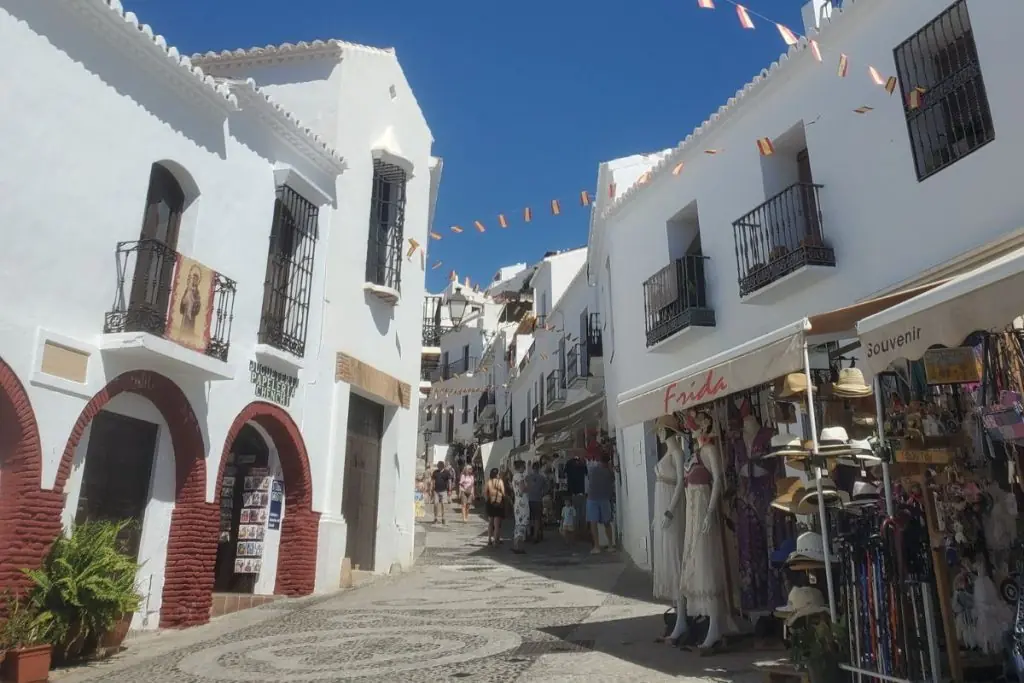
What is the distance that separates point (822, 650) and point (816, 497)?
116cm

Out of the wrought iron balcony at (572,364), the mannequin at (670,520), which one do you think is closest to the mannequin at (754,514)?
the mannequin at (670,520)

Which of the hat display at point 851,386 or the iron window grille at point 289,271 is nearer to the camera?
the hat display at point 851,386

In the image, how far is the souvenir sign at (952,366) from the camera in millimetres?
4922

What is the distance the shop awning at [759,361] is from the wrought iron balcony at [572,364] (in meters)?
13.8

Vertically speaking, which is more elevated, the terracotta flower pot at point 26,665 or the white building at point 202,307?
the white building at point 202,307

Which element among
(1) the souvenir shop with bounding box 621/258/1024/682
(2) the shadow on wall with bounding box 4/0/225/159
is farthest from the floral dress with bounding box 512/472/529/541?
(2) the shadow on wall with bounding box 4/0/225/159

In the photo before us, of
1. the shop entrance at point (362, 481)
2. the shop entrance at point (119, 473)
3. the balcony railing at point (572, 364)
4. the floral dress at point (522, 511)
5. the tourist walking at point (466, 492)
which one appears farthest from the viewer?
the tourist walking at point (466, 492)

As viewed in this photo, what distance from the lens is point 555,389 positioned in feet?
77.7

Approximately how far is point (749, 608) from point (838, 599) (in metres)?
1.35

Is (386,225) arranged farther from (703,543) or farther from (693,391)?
(703,543)

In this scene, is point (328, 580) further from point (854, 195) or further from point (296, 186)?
point (854, 195)

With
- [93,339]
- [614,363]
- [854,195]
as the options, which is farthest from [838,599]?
[614,363]

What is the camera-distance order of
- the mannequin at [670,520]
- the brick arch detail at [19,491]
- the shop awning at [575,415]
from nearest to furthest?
the brick arch detail at [19,491] → the mannequin at [670,520] → the shop awning at [575,415]

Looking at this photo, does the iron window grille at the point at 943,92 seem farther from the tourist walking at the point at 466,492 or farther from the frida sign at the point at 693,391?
the tourist walking at the point at 466,492
